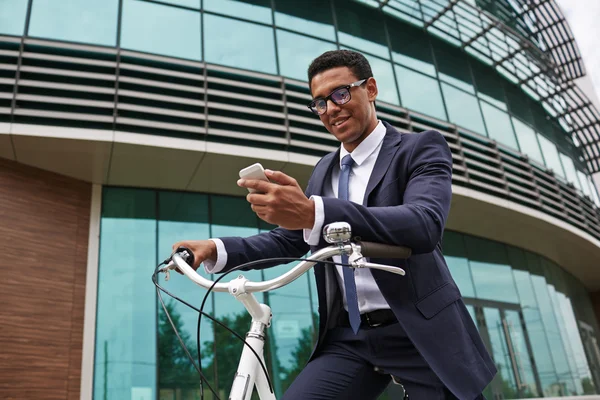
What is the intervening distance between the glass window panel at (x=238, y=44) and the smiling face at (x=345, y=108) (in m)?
8.50

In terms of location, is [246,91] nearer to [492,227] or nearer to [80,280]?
[80,280]

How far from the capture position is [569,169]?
17.0 metres

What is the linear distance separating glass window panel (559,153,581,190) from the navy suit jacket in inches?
659

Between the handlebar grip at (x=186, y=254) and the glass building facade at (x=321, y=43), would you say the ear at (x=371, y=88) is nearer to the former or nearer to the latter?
the handlebar grip at (x=186, y=254)

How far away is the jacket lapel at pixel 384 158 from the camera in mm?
1725

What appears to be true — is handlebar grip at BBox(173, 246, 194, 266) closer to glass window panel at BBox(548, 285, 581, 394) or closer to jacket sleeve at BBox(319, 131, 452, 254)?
jacket sleeve at BBox(319, 131, 452, 254)

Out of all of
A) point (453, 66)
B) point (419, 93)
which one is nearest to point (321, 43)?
point (419, 93)

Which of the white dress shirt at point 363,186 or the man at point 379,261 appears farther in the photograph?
the white dress shirt at point 363,186

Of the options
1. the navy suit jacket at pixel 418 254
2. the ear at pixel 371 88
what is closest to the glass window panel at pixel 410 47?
the ear at pixel 371 88

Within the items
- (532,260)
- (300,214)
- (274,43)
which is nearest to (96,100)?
(274,43)

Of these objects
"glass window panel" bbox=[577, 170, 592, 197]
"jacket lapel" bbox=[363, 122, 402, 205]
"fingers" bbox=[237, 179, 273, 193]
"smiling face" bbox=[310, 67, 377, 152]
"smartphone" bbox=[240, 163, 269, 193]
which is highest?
"glass window panel" bbox=[577, 170, 592, 197]

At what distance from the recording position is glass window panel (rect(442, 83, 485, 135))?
12.8 meters

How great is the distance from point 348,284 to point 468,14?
14563 millimetres

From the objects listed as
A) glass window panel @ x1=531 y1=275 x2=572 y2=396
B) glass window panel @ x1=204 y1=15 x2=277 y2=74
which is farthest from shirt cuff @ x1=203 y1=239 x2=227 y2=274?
glass window panel @ x1=531 y1=275 x2=572 y2=396
